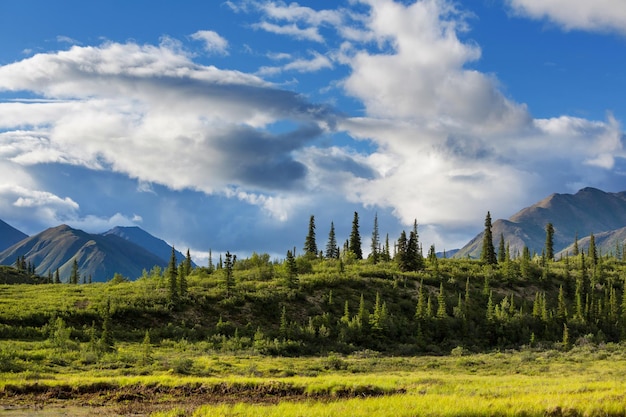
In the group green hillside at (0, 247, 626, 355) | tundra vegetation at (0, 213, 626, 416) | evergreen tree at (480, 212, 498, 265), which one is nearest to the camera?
tundra vegetation at (0, 213, 626, 416)

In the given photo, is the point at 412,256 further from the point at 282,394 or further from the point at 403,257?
the point at 282,394

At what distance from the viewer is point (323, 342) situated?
6244cm

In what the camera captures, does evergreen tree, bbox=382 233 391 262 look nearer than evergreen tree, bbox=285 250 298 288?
No

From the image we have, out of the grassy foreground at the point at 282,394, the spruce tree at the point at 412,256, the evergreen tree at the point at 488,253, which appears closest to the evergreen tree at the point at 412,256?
the spruce tree at the point at 412,256

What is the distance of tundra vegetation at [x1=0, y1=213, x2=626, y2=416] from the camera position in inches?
920

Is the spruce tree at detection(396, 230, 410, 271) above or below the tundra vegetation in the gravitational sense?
above

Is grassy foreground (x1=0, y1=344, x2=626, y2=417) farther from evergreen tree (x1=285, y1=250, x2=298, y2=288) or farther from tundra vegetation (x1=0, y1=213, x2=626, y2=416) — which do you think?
evergreen tree (x1=285, y1=250, x2=298, y2=288)

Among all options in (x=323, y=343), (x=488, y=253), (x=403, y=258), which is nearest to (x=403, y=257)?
(x=403, y=258)

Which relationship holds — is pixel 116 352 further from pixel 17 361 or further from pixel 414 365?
pixel 414 365

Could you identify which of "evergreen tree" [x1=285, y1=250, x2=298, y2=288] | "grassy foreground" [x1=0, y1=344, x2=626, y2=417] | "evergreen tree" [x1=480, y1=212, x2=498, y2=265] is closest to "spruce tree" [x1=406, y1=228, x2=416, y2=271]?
"evergreen tree" [x1=480, y1=212, x2=498, y2=265]

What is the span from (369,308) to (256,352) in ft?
96.9

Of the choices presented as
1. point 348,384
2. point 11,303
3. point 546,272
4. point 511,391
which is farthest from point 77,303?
point 546,272

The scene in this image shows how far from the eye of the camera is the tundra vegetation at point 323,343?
23359mm

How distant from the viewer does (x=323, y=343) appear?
204 ft
